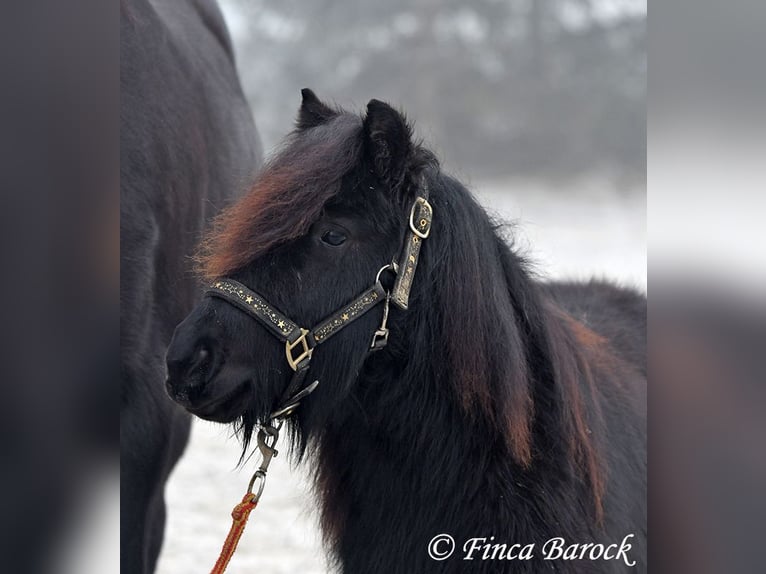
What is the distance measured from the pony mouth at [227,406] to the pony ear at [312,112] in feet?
2.42

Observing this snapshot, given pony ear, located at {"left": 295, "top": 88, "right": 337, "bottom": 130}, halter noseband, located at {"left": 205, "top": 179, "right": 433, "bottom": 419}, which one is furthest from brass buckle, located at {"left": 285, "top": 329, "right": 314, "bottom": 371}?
pony ear, located at {"left": 295, "top": 88, "right": 337, "bottom": 130}

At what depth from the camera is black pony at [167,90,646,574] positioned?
2.09m

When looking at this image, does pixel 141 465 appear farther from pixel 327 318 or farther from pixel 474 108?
pixel 474 108

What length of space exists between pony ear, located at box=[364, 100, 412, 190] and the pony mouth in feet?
1.96

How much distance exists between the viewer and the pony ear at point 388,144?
2137 mm

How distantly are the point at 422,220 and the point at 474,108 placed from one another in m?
5.09

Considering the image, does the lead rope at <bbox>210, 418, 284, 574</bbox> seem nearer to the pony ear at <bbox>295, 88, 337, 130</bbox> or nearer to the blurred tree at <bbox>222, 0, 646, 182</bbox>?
the pony ear at <bbox>295, 88, 337, 130</bbox>

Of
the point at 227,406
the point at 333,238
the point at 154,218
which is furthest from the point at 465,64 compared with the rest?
the point at 227,406

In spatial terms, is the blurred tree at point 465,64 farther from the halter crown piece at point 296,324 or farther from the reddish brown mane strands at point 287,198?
the halter crown piece at point 296,324

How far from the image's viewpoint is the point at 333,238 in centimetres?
214

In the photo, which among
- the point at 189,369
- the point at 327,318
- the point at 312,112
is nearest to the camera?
the point at 189,369

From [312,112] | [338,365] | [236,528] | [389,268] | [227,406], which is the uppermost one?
[312,112]

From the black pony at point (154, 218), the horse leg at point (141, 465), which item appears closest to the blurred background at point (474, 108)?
the black pony at point (154, 218)
